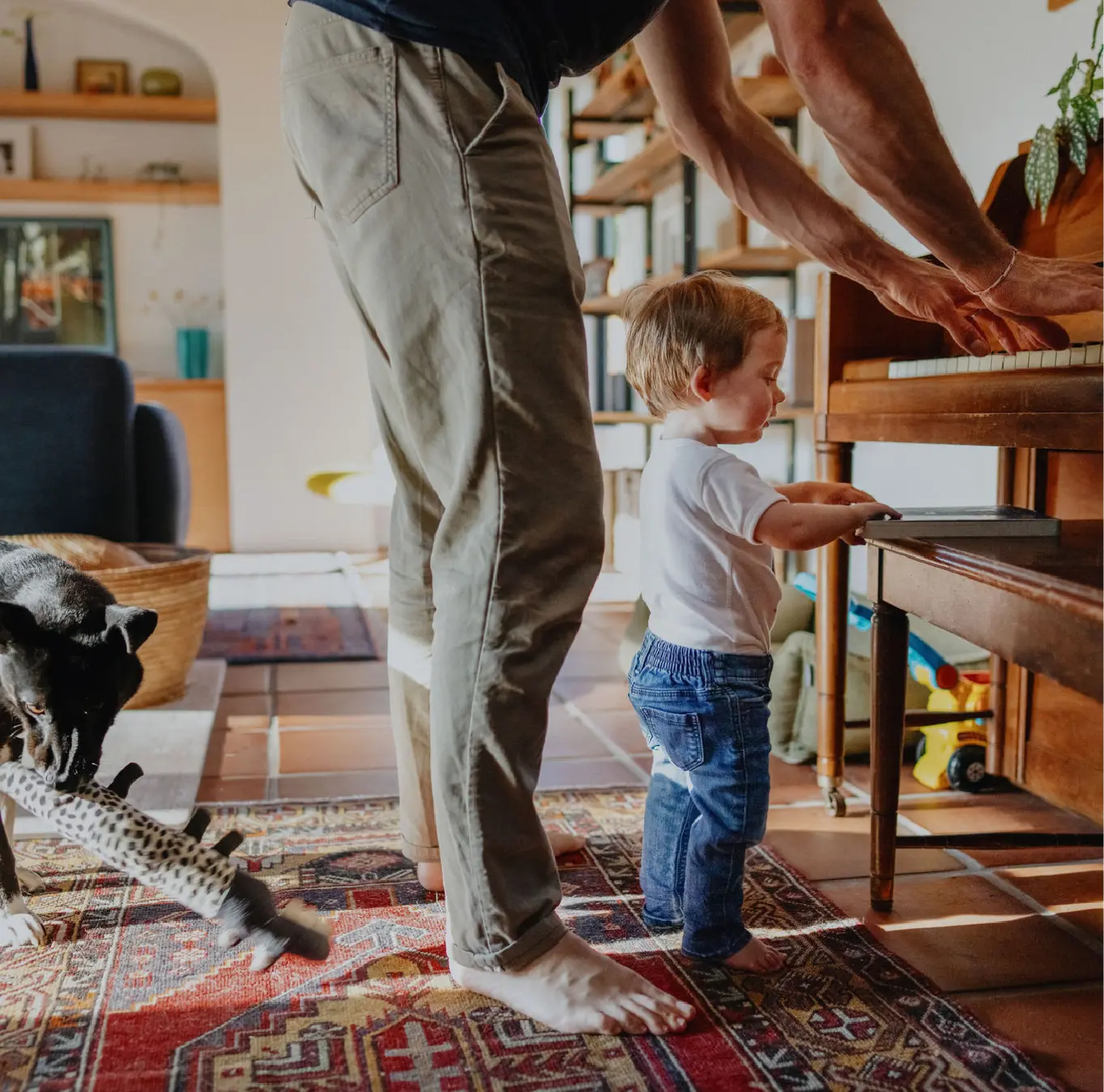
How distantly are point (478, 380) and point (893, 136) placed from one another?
1.69 feet

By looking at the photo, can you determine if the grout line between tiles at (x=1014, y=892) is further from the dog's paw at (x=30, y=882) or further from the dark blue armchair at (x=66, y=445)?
the dark blue armchair at (x=66, y=445)

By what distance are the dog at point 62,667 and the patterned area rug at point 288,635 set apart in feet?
6.13

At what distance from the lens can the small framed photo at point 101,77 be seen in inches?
245

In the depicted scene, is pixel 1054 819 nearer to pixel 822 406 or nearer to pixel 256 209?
pixel 822 406

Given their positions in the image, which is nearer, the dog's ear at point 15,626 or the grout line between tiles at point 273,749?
the dog's ear at point 15,626

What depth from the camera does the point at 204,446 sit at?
6.09 m

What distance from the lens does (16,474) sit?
2.58 m

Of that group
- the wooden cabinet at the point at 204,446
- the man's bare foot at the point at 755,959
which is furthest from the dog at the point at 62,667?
the wooden cabinet at the point at 204,446

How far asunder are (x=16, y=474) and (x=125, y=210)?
164 inches

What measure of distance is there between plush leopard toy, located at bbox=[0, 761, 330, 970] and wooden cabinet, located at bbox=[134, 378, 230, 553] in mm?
4885

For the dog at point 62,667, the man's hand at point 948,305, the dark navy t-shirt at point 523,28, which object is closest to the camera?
the dark navy t-shirt at point 523,28

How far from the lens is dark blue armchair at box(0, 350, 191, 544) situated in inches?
101

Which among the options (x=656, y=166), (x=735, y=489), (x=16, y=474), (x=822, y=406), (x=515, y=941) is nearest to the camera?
(x=515, y=941)

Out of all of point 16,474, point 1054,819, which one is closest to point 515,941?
point 1054,819
